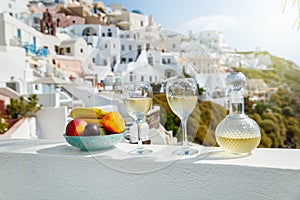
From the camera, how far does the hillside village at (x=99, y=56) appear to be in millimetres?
612

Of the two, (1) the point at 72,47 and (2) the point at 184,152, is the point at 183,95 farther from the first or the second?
(1) the point at 72,47

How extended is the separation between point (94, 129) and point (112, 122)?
4 centimetres

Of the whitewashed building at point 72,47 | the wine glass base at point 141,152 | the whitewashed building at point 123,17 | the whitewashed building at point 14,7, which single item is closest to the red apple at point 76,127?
the wine glass base at point 141,152

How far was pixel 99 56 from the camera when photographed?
0.71 m

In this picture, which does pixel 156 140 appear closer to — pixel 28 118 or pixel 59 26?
pixel 28 118

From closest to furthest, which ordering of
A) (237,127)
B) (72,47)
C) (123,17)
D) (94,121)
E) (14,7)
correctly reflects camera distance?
1. (237,127)
2. (94,121)
3. (72,47)
4. (14,7)
5. (123,17)

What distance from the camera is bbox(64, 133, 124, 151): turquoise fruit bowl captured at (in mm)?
591

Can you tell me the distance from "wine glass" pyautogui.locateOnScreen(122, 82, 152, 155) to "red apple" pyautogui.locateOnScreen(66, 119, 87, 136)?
0.32 feet

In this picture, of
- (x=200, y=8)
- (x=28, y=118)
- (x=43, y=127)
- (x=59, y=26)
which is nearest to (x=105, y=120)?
(x=28, y=118)

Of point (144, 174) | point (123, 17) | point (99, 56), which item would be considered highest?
point (123, 17)

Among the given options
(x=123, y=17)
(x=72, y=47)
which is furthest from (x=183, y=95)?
(x=123, y=17)

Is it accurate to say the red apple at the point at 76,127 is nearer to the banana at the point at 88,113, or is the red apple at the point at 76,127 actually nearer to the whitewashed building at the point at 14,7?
the banana at the point at 88,113

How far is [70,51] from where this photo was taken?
10578 mm

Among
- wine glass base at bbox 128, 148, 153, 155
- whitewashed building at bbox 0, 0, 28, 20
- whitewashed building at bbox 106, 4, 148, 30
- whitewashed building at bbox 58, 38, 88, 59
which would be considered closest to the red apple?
wine glass base at bbox 128, 148, 153, 155
